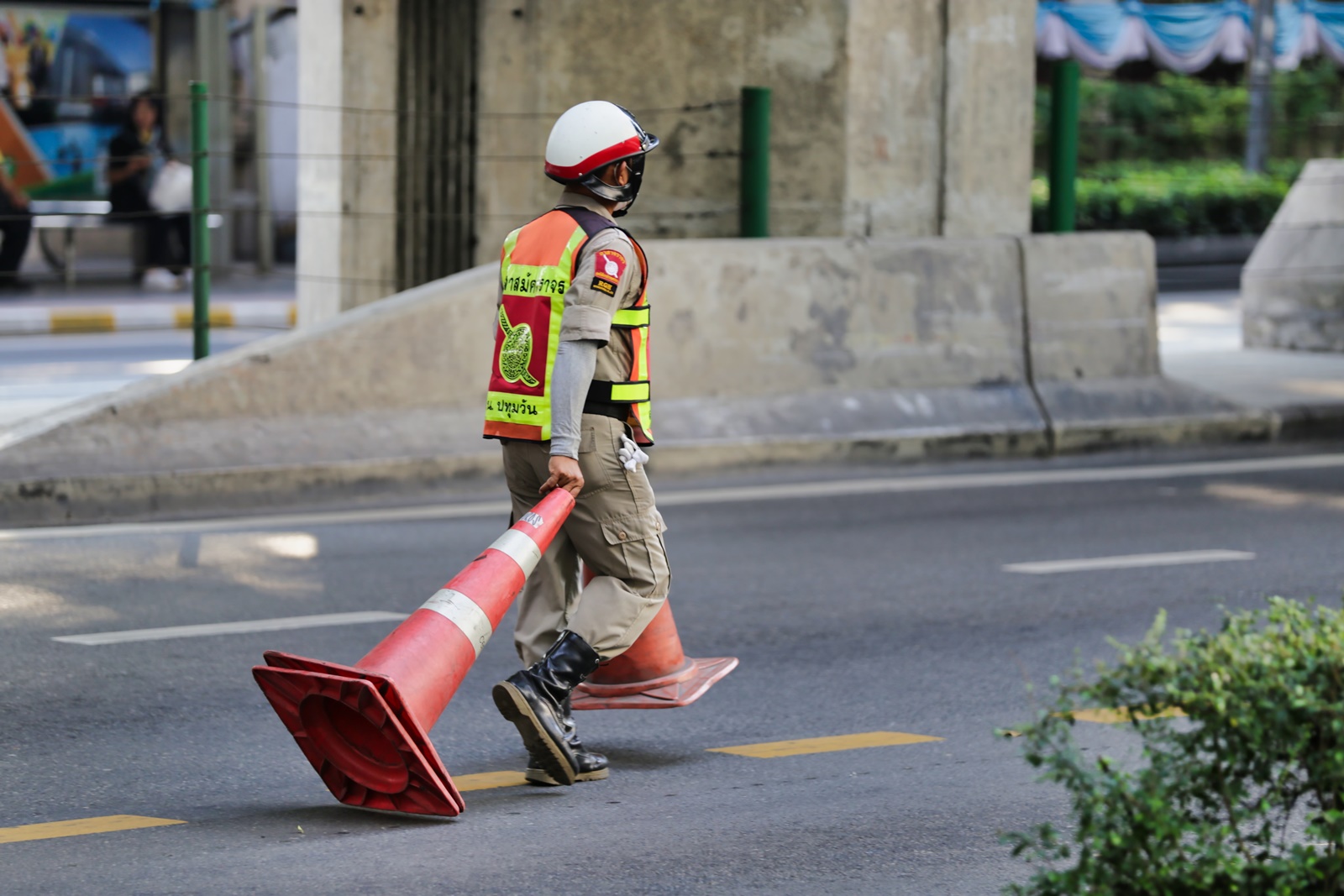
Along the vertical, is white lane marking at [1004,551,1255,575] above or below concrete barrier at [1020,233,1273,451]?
below

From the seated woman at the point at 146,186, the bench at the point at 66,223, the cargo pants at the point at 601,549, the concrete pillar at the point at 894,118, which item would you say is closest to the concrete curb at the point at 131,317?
the bench at the point at 66,223

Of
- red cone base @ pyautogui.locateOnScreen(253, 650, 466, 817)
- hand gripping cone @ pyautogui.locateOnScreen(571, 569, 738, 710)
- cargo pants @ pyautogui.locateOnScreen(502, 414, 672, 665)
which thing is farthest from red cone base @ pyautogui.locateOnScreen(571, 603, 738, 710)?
red cone base @ pyautogui.locateOnScreen(253, 650, 466, 817)

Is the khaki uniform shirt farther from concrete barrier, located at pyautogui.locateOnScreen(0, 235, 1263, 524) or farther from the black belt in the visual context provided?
concrete barrier, located at pyautogui.locateOnScreen(0, 235, 1263, 524)

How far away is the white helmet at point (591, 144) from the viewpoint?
527 centimetres

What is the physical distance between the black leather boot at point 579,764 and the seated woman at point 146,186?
19.4 metres

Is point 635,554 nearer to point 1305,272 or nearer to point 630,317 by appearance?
point 630,317

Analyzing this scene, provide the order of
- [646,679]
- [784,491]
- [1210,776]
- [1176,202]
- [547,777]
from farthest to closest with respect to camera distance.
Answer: [1176,202] < [784,491] < [646,679] < [547,777] < [1210,776]

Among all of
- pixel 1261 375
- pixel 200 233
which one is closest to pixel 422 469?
pixel 200 233

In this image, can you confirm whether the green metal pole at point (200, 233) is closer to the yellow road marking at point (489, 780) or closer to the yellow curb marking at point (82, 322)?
the yellow road marking at point (489, 780)

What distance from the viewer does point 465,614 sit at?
5102 mm

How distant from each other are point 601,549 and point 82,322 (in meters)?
15.7

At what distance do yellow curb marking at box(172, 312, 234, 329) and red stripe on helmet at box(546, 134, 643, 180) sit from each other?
1523cm

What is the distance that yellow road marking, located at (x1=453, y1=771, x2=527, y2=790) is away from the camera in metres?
5.29

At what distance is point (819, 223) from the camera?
11953 millimetres
